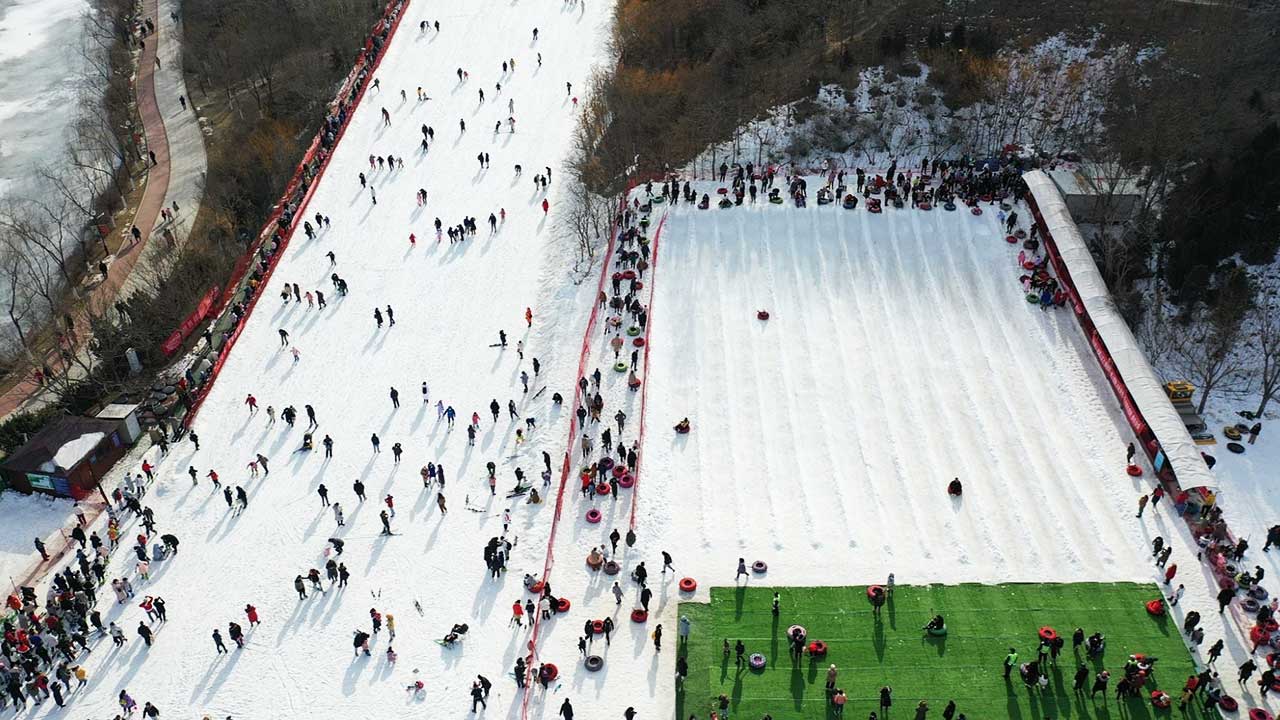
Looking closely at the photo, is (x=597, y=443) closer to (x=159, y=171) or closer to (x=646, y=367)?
(x=646, y=367)

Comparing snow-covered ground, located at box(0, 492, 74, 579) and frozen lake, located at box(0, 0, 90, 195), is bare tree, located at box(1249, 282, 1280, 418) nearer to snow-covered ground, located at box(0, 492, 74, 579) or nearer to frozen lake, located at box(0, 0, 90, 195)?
snow-covered ground, located at box(0, 492, 74, 579)

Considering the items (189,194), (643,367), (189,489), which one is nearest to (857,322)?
(643,367)

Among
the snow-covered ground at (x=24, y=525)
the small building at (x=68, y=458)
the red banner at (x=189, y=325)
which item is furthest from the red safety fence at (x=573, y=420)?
the red banner at (x=189, y=325)

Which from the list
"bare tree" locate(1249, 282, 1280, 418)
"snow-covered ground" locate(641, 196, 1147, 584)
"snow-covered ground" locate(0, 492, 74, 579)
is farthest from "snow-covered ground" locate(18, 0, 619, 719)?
"bare tree" locate(1249, 282, 1280, 418)

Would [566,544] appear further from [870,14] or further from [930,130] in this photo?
[870,14]

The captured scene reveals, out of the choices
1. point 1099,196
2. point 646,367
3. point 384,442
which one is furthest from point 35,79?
point 1099,196

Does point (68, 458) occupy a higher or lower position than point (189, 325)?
lower
